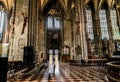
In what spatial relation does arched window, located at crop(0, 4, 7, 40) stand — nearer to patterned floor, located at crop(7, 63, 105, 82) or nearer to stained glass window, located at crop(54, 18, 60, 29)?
stained glass window, located at crop(54, 18, 60, 29)

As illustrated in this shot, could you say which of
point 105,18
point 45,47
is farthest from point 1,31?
point 105,18

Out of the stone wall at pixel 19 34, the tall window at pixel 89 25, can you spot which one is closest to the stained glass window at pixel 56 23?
the tall window at pixel 89 25

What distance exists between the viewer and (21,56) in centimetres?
1083

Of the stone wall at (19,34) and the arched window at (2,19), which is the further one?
the arched window at (2,19)

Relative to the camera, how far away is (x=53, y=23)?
26.1 meters

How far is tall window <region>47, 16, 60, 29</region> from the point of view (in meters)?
25.9

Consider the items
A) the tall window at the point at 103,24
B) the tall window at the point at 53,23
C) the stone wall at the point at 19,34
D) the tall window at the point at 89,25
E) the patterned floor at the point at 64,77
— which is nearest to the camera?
the patterned floor at the point at 64,77

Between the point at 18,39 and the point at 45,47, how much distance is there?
510 inches

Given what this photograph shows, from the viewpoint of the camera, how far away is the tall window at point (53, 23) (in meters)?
25.9

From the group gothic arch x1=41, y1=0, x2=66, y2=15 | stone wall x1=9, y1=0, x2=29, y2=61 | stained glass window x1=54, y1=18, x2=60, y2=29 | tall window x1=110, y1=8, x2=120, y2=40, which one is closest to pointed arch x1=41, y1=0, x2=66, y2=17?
gothic arch x1=41, y1=0, x2=66, y2=15

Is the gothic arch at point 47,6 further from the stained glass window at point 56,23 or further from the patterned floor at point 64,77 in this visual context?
the patterned floor at point 64,77

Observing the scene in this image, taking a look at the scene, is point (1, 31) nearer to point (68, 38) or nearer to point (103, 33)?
point (68, 38)

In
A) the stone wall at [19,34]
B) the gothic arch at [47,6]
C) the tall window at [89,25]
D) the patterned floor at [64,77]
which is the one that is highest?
the gothic arch at [47,6]

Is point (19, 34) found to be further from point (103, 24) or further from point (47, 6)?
point (103, 24)
